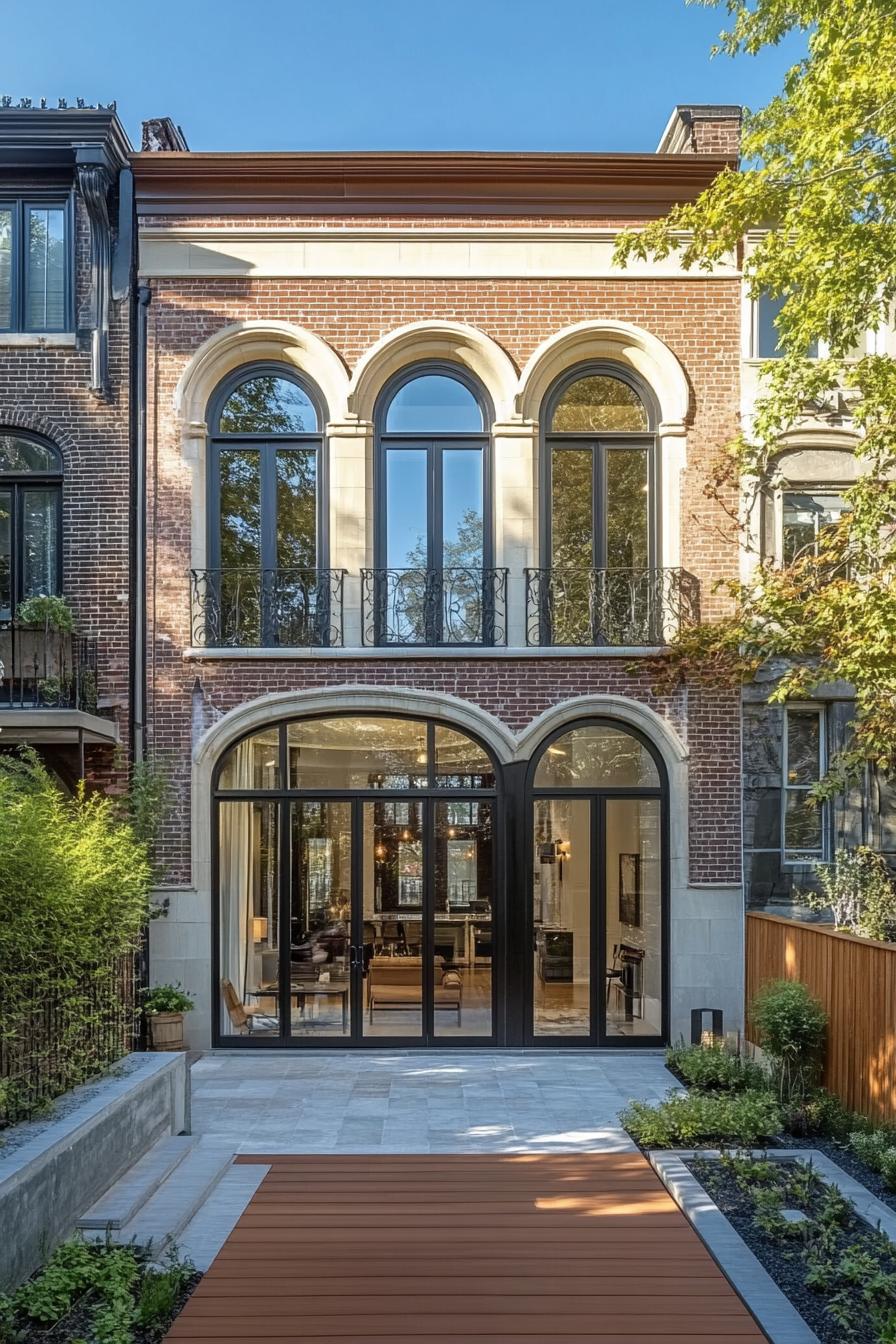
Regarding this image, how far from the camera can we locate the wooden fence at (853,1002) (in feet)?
28.1

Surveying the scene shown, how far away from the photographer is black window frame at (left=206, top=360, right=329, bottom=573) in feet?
41.5

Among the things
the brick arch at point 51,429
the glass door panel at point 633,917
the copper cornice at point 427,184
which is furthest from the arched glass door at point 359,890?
the copper cornice at point 427,184

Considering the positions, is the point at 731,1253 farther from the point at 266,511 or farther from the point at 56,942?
the point at 266,511

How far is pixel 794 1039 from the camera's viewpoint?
9672 millimetres

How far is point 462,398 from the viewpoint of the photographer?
12.9 meters

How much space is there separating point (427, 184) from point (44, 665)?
6550 mm

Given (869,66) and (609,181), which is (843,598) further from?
(609,181)

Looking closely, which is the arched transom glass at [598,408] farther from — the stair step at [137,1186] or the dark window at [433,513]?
the stair step at [137,1186]

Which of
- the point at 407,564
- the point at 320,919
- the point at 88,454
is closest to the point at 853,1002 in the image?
the point at 320,919

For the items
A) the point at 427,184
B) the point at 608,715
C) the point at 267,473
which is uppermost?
the point at 427,184

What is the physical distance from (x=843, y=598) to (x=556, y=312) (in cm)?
446

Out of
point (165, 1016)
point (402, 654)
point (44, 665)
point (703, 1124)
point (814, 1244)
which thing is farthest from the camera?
point (402, 654)

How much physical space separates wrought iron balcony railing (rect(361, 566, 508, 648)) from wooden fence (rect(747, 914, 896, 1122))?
→ 4328 mm

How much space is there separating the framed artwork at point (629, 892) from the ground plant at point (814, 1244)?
14.8 ft
